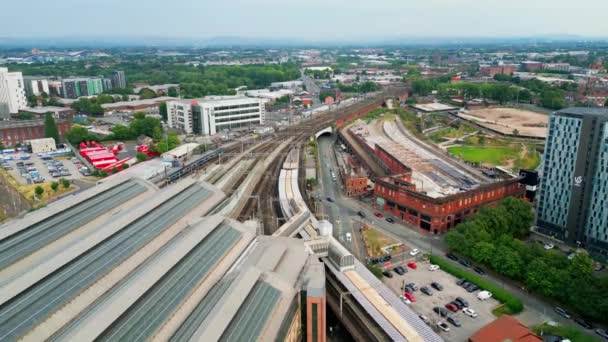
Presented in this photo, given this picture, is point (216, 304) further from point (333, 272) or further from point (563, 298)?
point (563, 298)

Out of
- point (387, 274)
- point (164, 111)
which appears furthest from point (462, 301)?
point (164, 111)

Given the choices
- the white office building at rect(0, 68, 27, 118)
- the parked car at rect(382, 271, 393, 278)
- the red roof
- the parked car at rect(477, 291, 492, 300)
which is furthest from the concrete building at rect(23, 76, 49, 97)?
the red roof

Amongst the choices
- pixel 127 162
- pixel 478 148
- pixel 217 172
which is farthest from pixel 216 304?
pixel 478 148

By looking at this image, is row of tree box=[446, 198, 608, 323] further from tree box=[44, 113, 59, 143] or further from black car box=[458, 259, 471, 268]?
tree box=[44, 113, 59, 143]

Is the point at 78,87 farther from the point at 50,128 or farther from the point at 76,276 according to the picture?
the point at 76,276

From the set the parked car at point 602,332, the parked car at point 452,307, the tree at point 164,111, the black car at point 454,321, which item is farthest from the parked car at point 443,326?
the tree at point 164,111
